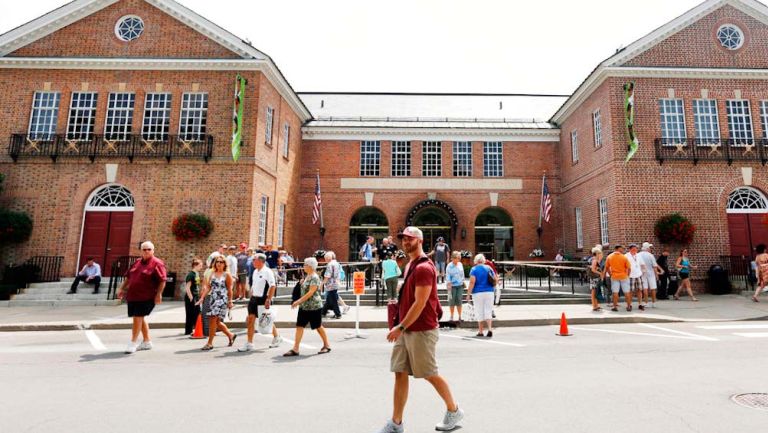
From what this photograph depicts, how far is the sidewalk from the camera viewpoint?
1029 cm

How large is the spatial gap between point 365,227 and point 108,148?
474 inches

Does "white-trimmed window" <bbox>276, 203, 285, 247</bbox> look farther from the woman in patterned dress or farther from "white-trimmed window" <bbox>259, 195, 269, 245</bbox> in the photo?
the woman in patterned dress

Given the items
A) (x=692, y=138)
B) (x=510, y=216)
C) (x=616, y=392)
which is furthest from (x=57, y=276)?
(x=692, y=138)

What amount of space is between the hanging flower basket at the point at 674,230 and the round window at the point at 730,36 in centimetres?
822

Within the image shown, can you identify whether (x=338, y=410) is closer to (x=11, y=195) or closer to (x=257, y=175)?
(x=257, y=175)

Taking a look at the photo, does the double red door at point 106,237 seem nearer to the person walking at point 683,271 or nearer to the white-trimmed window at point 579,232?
the white-trimmed window at point 579,232

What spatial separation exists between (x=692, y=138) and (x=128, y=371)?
20.3 metres

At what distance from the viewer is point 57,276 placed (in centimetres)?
1530

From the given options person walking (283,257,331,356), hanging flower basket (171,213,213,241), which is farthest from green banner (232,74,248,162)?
person walking (283,257,331,356)

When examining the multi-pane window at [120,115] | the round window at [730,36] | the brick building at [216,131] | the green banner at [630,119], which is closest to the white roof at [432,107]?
the brick building at [216,131]

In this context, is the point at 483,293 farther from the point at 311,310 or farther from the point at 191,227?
the point at 191,227

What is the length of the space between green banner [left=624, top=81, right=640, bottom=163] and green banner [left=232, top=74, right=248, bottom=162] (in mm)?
15234

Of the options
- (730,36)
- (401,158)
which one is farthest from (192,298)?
(730,36)

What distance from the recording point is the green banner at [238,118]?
15.4m
